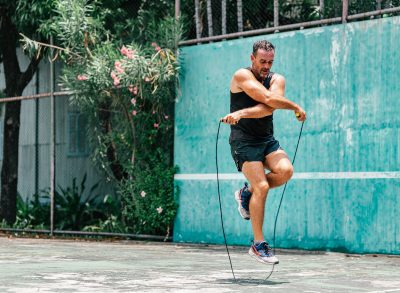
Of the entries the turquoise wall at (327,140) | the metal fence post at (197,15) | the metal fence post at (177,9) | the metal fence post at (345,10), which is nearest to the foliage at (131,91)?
the metal fence post at (177,9)

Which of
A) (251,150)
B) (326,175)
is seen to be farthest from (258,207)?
(326,175)

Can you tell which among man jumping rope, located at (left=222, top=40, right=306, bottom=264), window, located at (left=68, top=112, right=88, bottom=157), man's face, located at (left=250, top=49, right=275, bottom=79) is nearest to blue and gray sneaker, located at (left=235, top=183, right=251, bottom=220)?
man jumping rope, located at (left=222, top=40, right=306, bottom=264)

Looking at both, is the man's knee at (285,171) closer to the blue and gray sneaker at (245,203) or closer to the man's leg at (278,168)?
the man's leg at (278,168)

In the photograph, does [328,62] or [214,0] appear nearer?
[328,62]

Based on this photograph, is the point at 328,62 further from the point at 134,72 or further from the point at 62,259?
the point at 62,259

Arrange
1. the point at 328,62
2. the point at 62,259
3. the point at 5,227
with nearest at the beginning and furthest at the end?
1. the point at 62,259
2. the point at 328,62
3. the point at 5,227

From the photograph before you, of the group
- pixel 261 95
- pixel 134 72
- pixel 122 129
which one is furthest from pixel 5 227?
pixel 261 95

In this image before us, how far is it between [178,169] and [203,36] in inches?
82.1

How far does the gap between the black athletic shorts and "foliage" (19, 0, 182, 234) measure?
17.8 feet

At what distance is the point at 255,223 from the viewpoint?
831cm

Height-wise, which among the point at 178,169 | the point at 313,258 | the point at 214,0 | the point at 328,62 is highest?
the point at 214,0

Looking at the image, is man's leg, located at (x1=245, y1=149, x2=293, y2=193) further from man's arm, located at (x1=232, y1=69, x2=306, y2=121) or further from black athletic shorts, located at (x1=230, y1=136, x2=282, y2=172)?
man's arm, located at (x1=232, y1=69, x2=306, y2=121)

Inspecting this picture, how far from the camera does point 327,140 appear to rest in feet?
40.2

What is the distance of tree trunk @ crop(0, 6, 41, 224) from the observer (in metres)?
17.8
